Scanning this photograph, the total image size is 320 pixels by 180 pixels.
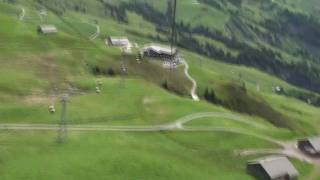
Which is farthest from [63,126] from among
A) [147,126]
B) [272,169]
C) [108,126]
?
[272,169]

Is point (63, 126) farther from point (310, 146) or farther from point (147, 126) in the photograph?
point (310, 146)

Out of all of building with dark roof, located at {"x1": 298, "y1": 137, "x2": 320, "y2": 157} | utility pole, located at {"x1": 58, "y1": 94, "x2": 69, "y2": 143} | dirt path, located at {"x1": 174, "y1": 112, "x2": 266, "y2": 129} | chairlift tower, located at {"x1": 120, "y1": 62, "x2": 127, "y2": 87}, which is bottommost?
building with dark roof, located at {"x1": 298, "y1": 137, "x2": 320, "y2": 157}

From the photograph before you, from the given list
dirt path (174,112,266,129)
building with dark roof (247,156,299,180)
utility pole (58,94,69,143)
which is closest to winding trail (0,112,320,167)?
dirt path (174,112,266,129)

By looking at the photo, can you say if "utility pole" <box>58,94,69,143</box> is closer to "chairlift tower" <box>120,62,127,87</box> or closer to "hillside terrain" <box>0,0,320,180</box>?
"hillside terrain" <box>0,0,320,180</box>

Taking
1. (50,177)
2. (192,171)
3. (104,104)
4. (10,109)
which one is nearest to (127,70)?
(104,104)

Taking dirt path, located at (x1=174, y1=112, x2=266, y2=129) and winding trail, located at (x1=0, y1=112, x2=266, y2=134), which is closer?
winding trail, located at (x1=0, y1=112, x2=266, y2=134)

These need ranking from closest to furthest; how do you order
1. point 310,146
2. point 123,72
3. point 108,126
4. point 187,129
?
1. point 108,126
2. point 187,129
3. point 310,146
4. point 123,72
